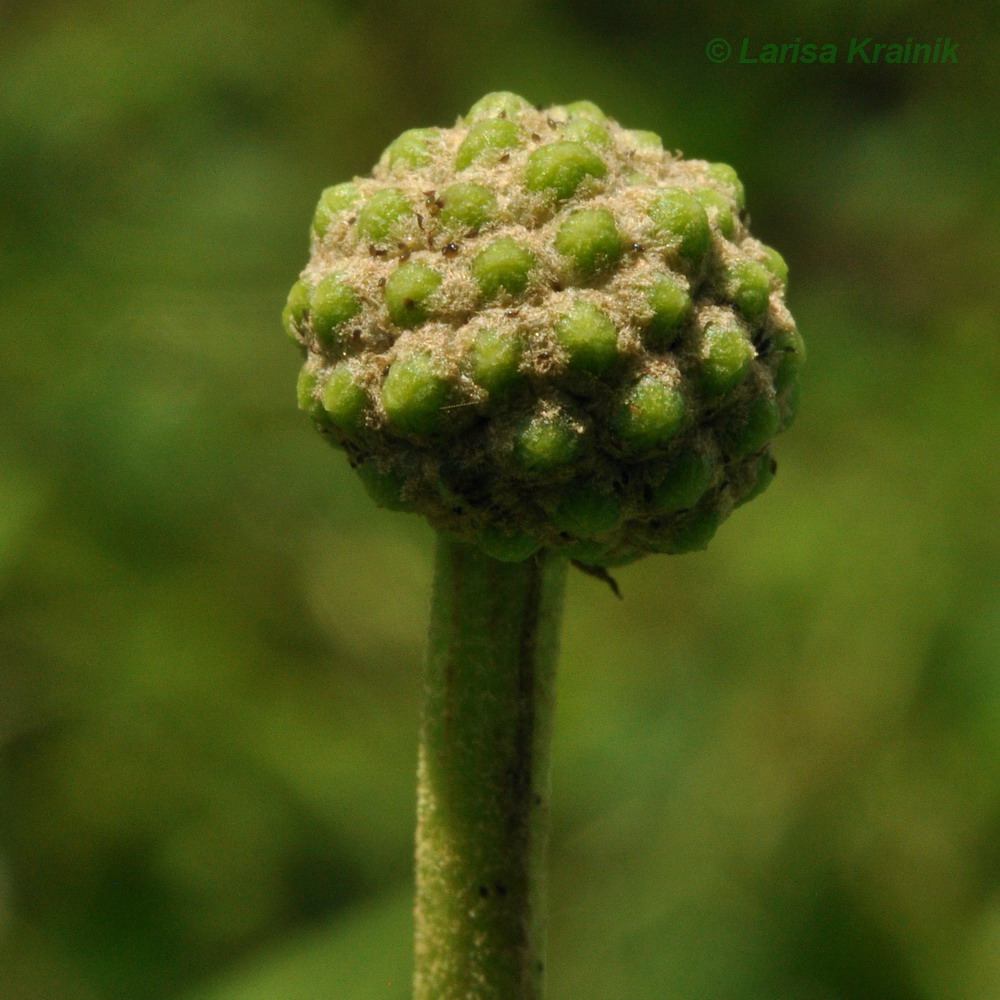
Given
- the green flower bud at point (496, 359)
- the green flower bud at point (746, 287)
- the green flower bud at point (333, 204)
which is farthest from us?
the green flower bud at point (333, 204)

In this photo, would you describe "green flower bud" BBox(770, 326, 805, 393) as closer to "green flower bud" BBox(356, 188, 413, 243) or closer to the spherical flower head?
the spherical flower head

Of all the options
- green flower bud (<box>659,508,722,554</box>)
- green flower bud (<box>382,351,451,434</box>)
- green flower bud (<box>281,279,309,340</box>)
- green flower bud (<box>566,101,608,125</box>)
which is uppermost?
green flower bud (<box>566,101,608,125</box>)

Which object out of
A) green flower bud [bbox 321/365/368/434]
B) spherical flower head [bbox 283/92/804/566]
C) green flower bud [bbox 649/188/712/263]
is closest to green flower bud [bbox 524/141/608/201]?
spherical flower head [bbox 283/92/804/566]

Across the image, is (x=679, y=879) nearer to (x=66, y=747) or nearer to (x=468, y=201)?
(x=66, y=747)

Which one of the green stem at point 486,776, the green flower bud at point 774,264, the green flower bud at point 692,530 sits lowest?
the green stem at point 486,776

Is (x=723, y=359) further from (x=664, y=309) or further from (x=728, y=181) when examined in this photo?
(x=728, y=181)

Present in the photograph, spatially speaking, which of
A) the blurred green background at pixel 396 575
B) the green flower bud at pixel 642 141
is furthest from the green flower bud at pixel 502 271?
the blurred green background at pixel 396 575

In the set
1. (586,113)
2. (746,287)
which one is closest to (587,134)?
(586,113)

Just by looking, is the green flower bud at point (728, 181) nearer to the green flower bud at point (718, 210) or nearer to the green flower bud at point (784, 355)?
the green flower bud at point (718, 210)
